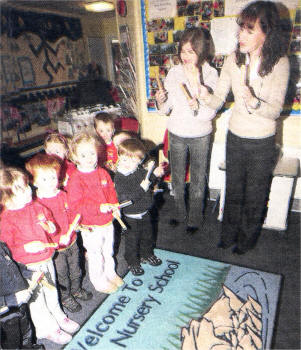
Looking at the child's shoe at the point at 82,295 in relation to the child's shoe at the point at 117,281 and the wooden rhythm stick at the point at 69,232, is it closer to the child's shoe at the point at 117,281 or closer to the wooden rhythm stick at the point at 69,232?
the child's shoe at the point at 117,281

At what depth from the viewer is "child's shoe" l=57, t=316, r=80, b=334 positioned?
181cm

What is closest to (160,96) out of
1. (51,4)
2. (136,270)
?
(136,270)

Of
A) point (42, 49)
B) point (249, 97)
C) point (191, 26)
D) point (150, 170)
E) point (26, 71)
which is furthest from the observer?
point (42, 49)

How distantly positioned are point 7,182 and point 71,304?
3.20ft

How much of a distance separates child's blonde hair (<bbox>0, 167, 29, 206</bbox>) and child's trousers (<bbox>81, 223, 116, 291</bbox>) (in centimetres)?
57

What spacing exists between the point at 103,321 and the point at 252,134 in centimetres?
161

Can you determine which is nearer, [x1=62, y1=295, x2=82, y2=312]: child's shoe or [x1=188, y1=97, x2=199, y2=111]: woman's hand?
[x1=62, y1=295, x2=82, y2=312]: child's shoe

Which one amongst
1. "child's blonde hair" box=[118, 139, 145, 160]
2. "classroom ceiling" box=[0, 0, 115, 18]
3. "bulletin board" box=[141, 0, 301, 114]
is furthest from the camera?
"classroom ceiling" box=[0, 0, 115, 18]

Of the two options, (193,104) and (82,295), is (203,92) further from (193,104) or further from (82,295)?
(82,295)

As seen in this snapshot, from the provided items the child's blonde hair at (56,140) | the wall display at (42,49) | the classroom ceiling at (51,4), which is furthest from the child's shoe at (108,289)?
the classroom ceiling at (51,4)

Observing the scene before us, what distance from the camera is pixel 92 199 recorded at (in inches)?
74.3

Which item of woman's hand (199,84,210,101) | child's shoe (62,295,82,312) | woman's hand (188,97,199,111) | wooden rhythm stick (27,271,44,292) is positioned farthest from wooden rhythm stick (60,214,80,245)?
woman's hand (199,84,210,101)

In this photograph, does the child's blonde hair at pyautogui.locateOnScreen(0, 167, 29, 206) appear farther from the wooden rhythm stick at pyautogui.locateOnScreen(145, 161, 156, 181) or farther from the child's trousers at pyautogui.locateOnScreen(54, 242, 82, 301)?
the wooden rhythm stick at pyautogui.locateOnScreen(145, 161, 156, 181)

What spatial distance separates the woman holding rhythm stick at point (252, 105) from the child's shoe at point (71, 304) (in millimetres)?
1330
